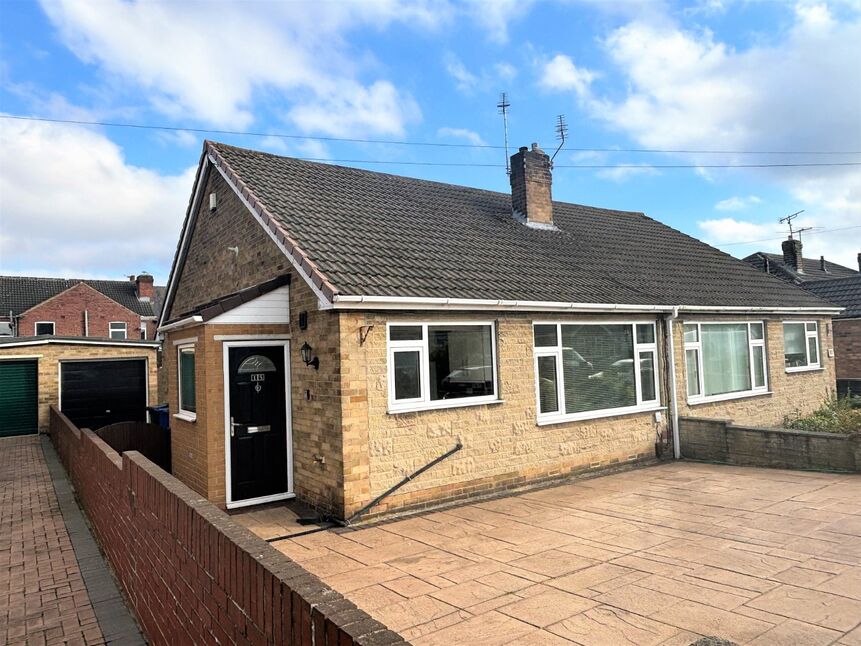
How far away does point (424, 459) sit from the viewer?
314 inches

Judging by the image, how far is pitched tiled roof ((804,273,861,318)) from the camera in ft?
67.1

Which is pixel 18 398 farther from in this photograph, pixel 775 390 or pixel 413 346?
pixel 775 390

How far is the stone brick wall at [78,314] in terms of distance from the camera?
3919 cm

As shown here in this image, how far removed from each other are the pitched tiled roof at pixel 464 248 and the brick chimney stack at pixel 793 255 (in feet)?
47.0

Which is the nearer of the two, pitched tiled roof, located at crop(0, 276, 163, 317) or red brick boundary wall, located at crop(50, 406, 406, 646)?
red brick boundary wall, located at crop(50, 406, 406, 646)

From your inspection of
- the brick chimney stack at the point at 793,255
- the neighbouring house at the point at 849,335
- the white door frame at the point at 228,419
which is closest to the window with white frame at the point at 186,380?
the white door frame at the point at 228,419

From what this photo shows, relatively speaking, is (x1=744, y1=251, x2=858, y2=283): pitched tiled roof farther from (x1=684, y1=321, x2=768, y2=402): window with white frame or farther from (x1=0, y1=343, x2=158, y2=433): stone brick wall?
(x1=0, y1=343, x2=158, y2=433): stone brick wall

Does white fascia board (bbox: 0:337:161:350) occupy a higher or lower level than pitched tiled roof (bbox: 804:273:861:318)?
lower

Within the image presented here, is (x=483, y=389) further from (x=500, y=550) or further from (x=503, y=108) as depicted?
(x=503, y=108)

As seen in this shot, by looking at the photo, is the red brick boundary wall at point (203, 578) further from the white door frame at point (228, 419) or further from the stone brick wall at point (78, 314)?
the stone brick wall at point (78, 314)

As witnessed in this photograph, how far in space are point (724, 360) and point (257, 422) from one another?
9972mm

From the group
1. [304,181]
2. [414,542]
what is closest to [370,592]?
[414,542]

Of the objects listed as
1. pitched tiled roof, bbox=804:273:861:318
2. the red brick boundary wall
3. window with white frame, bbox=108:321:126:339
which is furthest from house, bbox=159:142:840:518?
window with white frame, bbox=108:321:126:339

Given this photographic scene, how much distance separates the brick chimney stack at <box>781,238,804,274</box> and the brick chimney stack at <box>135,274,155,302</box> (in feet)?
144
